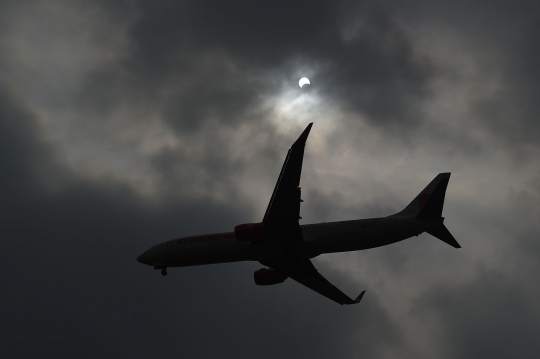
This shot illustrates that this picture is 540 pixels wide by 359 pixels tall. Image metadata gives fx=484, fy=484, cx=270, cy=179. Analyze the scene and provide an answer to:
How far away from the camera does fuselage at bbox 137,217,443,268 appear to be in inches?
1214

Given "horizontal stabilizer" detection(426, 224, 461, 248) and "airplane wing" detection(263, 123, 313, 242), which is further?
"horizontal stabilizer" detection(426, 224, 461, 248)

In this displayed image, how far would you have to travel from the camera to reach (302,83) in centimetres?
3869

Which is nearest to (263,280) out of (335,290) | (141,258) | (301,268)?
(301,268)

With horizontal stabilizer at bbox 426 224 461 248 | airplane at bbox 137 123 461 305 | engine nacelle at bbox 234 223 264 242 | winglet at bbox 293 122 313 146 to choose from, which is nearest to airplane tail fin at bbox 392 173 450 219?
airplane at bbox 137 123 461 305

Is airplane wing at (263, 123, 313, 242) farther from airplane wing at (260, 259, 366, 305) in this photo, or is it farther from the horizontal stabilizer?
the horizontal stabilizer

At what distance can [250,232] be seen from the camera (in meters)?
30.8

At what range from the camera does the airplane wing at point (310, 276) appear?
3675 cm

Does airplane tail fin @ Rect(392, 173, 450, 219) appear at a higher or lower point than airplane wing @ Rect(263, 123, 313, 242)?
lower

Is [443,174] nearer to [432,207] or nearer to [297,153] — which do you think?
[432,207]

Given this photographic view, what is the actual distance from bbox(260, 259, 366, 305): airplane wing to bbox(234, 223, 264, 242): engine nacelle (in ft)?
19.3

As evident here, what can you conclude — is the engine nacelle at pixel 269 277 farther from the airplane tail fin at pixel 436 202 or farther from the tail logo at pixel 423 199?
the airplane tail fin at pixel 436 202

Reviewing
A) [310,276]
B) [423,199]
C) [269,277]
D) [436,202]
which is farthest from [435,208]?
[269,277]

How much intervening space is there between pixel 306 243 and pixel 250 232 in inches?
164

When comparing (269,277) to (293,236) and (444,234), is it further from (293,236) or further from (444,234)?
(444,234)
